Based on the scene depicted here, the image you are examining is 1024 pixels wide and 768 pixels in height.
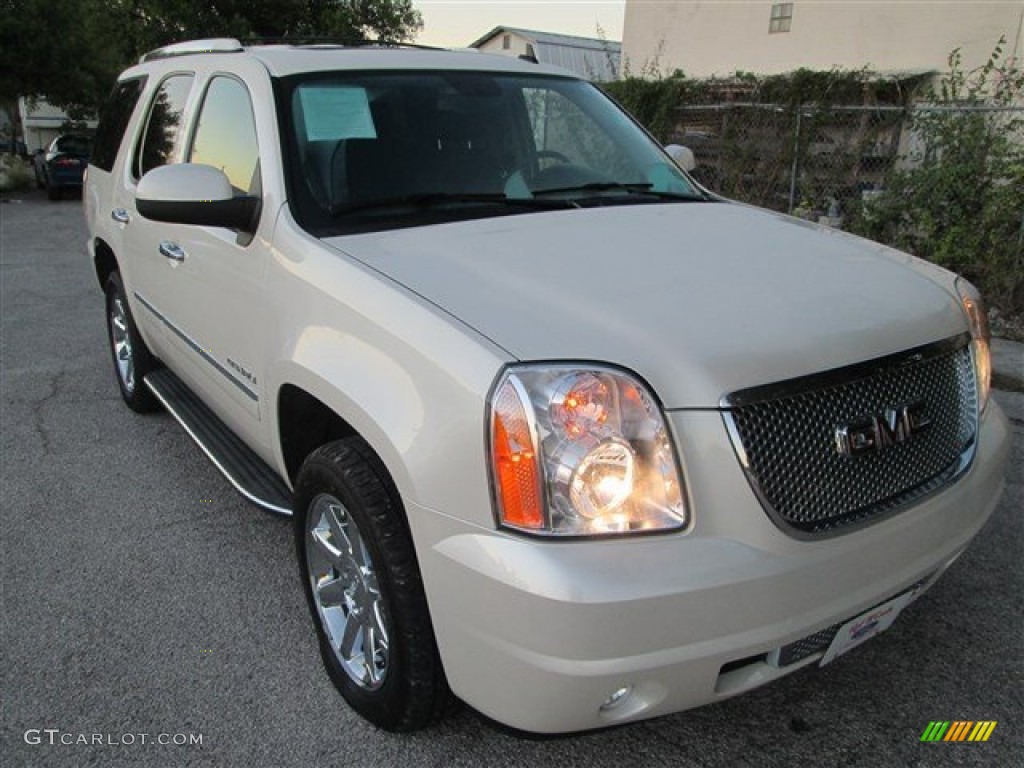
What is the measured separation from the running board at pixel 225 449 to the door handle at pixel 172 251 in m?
0.74

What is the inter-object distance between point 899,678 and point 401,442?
1.77 m

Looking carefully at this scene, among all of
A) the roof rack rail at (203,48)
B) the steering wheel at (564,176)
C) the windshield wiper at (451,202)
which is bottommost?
the windshield wiper at (451,202)

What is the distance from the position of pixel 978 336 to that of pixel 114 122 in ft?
15.1

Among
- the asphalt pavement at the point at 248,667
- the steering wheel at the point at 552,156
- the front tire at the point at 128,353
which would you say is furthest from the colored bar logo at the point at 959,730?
the front tire at the point at 128,353

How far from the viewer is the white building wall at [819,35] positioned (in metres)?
13.9

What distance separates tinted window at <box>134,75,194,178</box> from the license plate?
3.25m

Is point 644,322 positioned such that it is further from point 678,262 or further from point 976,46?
point 976,46

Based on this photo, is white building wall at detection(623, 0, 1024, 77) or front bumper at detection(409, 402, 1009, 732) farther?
white building wall at detection(623, 0, 1024, 77)

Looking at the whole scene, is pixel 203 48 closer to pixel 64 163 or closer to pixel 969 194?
pixel 969 194

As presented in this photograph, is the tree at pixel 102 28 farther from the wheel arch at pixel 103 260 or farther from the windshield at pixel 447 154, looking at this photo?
the windshield at pixel 447 154

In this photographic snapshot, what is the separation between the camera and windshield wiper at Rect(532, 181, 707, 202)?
314 centimetres

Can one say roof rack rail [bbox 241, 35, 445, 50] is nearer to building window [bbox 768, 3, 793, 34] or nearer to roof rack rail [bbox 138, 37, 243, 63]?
roof rack rail [bbox 138, 37, 243, 63]

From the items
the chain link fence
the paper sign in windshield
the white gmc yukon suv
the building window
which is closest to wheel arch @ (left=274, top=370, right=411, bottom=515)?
the white gmc yukon suv

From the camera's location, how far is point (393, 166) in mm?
2873
